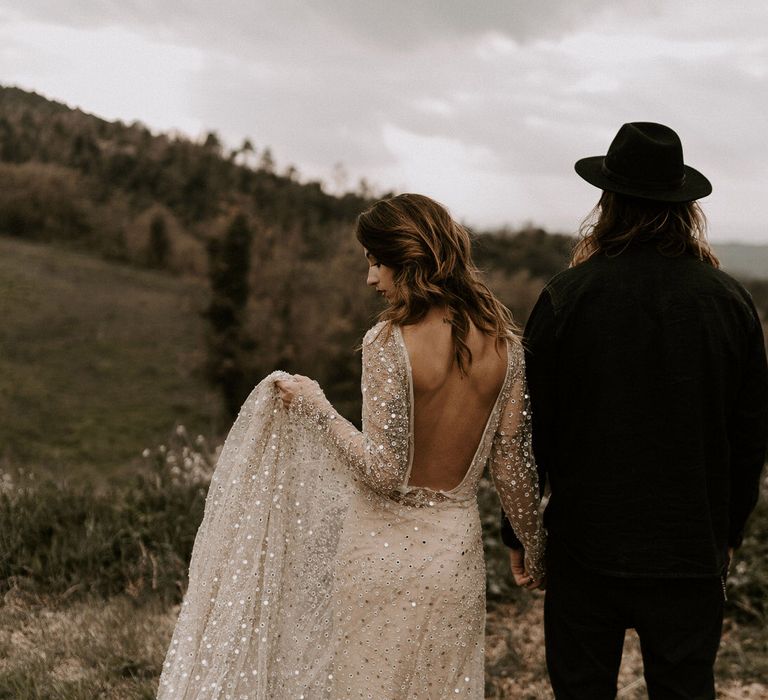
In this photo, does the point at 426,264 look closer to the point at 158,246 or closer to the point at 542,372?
the point at 542,372

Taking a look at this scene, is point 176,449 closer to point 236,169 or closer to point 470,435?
point 470,435

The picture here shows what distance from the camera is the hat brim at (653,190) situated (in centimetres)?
252

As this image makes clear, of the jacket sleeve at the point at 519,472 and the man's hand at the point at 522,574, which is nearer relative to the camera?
the jacket sleeve at the point at 519,472

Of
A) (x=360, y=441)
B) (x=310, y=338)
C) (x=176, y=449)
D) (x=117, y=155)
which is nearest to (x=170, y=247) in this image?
(x=117, y=155)

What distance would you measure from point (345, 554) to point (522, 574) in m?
0.71

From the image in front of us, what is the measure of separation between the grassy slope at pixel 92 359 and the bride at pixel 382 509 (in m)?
26.5

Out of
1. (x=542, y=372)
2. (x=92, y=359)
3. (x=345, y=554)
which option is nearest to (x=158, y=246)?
(x=92, y=359)

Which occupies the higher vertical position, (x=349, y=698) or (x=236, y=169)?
(x=236, y=169)

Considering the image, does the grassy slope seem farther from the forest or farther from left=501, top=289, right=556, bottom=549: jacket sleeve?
left=501, top=289, right=556, bottom=549: jacket sleeve

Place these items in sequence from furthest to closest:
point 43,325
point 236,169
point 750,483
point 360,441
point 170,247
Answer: point 236,169 → point 170,247 → point 43,325 → point 360,441 → point 750,483

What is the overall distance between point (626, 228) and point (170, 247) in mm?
59648

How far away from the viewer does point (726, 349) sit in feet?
8.17

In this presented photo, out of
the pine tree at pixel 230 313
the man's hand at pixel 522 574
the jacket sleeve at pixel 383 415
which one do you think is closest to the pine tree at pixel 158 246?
the pine tree at pixel 230 313

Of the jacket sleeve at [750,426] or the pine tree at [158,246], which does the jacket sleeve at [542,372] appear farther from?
the pine tree at [158,246]
